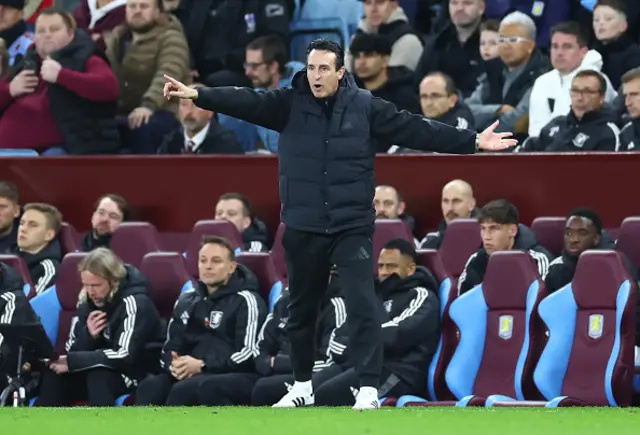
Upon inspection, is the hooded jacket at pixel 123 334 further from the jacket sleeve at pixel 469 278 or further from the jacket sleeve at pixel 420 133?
the jacket sleeve at pixel 420 133

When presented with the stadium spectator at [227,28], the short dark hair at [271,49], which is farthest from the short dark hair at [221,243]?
the stadium spectator at [227,28]

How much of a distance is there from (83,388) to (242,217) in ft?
7.11

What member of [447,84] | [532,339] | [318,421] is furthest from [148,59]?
[318,421]

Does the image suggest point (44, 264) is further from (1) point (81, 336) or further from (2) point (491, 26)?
(2) point (491, 26)

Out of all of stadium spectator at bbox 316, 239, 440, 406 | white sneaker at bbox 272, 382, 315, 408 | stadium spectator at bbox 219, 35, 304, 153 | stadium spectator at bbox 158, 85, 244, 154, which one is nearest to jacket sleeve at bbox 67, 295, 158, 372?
stadium spectator at bbox 316, 239, 440, 406

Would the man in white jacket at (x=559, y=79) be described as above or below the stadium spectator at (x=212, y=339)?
above

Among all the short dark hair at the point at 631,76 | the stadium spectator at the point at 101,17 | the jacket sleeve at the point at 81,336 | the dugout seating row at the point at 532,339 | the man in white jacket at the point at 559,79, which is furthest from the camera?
the stadium spectator at the point at 101,17

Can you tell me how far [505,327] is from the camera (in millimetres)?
12156

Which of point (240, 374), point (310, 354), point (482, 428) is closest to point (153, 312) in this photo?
point (240, 374)

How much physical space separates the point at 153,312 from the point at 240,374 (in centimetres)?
93

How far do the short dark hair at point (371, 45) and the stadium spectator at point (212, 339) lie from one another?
344cm

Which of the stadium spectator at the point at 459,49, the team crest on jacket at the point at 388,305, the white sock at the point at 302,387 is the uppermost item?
the stadium spectator at the point at 459,49

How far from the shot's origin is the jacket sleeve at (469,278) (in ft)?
40.5

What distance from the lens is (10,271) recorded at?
12.8 meters
